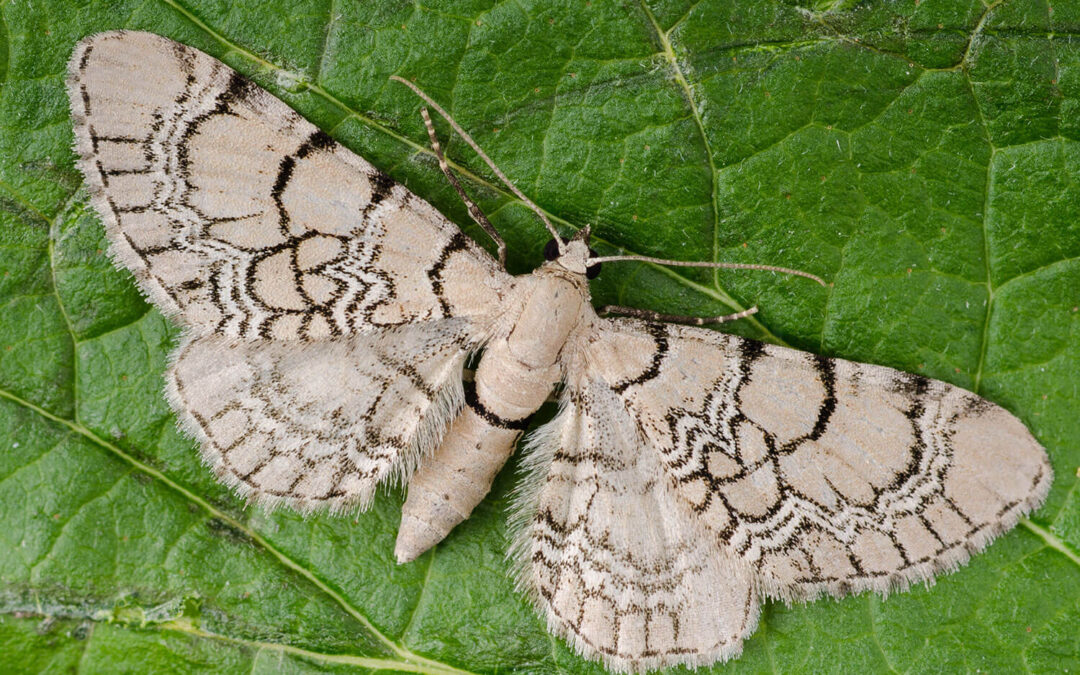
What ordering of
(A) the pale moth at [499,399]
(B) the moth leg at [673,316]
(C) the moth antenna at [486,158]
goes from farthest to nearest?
1. (B) the moth leg at [673,316]
2. (C) the moth antenna at [486,158]
3. (A) the pale moth at [499,399]

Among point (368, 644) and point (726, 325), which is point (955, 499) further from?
point (368, 644)

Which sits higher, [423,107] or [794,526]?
[423,107]

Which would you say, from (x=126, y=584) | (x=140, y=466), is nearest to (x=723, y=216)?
(x=140, y=466)

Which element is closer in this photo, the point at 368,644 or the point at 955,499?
the point at 955,499

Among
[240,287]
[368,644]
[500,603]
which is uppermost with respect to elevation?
[240,287]

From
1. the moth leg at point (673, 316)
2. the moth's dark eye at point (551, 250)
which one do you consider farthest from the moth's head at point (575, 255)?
the moth leg at point (673, 316)

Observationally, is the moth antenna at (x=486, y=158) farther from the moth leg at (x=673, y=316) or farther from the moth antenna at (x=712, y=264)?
the moth leg at (x=673, y=316)

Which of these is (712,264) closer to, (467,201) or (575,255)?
(575,255)
